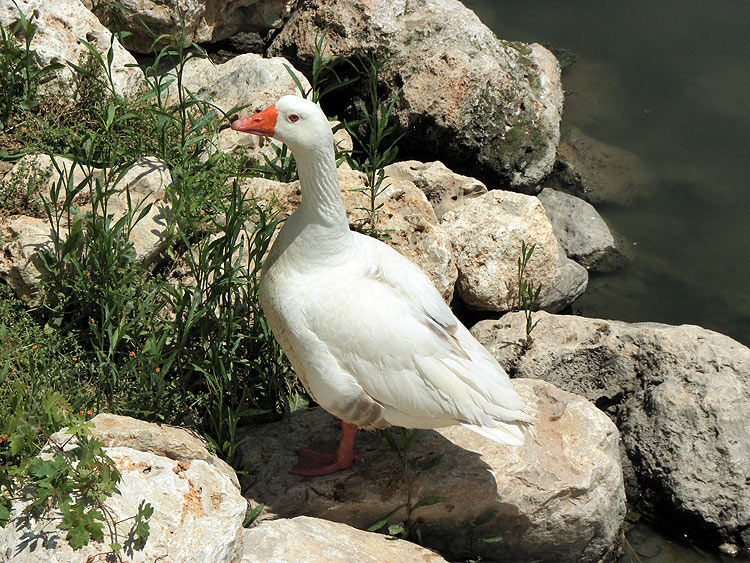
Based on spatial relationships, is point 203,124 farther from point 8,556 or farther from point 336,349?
point 8,556

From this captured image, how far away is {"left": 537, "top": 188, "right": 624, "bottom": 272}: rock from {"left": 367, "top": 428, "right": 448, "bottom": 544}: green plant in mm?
3362

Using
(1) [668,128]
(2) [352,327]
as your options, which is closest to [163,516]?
(2) [352,327]

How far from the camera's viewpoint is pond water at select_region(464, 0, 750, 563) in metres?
6.89

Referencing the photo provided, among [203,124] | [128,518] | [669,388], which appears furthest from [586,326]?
[128,518]

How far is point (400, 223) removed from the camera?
16.8 ft

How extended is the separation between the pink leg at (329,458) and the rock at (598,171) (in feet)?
14.3

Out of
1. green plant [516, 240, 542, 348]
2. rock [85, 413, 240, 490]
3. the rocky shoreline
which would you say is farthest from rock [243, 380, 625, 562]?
green plant [516, 240, 542, 348]

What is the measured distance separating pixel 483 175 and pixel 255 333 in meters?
3.13

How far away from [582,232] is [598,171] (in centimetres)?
114

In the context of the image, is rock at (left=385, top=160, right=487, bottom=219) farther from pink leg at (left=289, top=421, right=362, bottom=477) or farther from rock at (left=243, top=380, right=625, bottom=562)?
pink leg at (left=289, top=421, right=362, bottom=477)

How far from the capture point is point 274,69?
587cm

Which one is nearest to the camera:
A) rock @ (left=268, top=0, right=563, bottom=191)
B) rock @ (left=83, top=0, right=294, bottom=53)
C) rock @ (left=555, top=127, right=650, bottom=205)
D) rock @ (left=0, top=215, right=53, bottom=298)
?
rock @ (left=0, top=215, right=53, bottom=298)

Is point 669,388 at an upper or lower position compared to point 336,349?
lower

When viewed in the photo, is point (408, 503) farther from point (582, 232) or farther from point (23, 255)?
point (582, 232)
